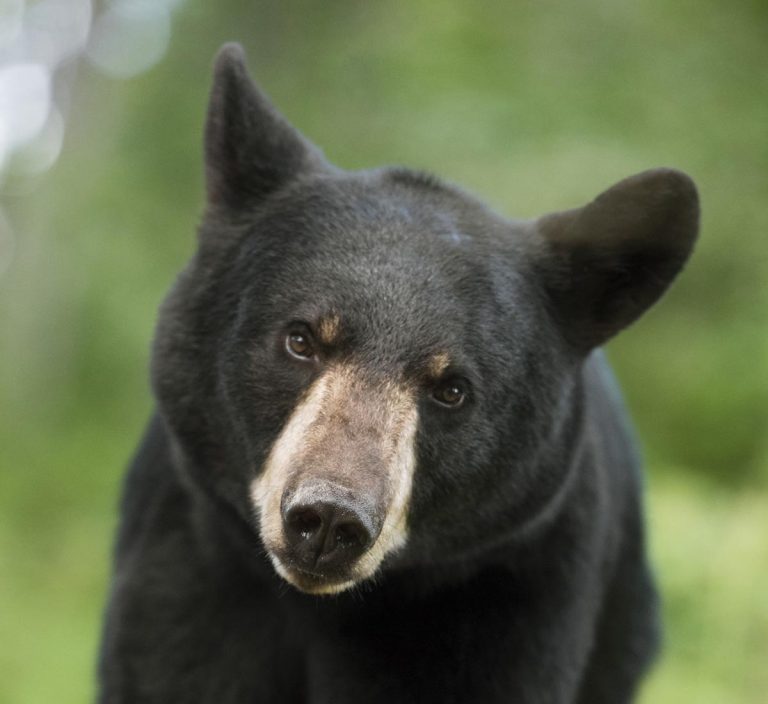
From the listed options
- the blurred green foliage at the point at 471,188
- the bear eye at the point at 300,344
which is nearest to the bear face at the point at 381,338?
the bear eye at the point at 300,344

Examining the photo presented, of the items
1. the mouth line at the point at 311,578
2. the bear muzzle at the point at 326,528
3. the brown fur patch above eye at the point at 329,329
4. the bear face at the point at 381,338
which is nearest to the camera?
the bear muzzle at the point at 326,528

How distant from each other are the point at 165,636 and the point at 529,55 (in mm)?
6364

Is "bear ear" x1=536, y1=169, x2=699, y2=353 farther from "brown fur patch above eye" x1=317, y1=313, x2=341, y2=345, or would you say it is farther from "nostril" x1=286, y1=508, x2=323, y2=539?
"nostril" x1=286, y1=508, x2=323, y2=539

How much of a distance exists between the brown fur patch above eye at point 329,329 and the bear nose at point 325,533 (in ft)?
1.63

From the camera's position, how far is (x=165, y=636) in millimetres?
3695

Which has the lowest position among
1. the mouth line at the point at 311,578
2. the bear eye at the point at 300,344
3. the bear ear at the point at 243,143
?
the mouth line at the point at 311,578

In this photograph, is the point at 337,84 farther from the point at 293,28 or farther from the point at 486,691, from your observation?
the point at 486,691

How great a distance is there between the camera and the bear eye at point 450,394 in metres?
2.99

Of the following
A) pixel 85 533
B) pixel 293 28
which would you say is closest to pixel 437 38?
pixel 293 28

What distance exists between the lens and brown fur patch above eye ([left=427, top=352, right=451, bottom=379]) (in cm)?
294

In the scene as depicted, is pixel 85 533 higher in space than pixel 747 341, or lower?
lower

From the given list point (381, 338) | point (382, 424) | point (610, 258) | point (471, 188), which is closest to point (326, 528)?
point (382, 424)

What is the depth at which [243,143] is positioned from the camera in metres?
3.40

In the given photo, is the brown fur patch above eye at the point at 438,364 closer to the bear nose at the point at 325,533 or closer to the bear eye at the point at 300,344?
the bear eye at the point at 300,344
